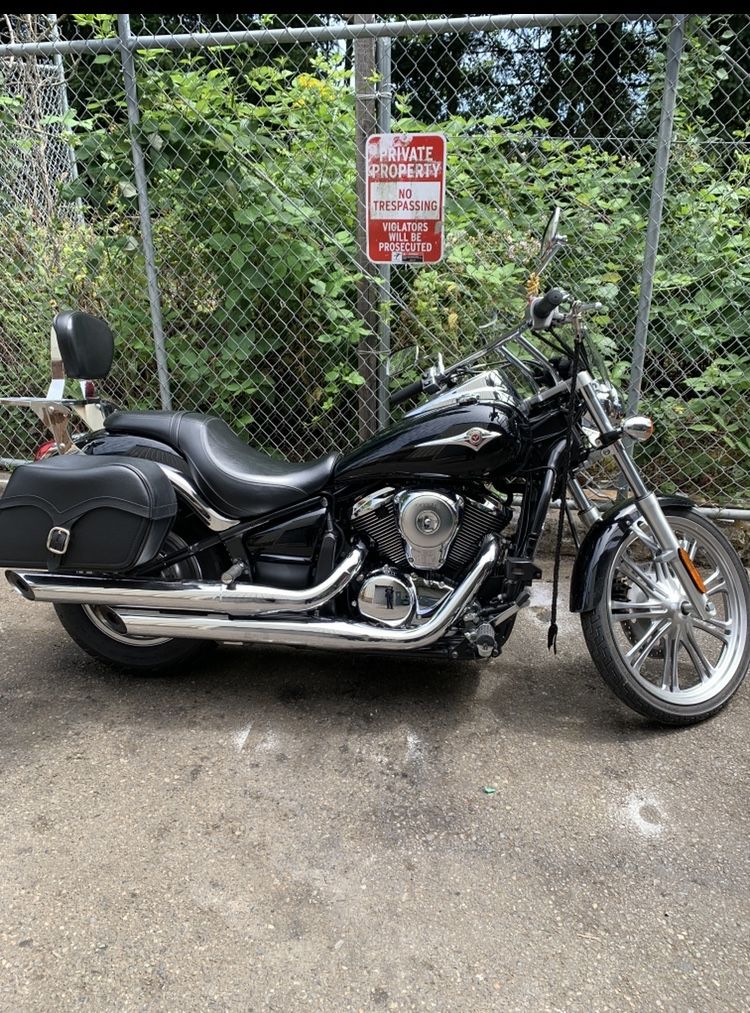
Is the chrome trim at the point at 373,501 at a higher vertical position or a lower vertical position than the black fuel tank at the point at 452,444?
lower

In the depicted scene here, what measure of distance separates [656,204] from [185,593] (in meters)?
2.57

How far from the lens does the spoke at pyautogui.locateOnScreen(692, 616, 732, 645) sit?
2.55 m

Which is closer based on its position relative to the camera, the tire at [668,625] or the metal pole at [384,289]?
the tire at [668,625]

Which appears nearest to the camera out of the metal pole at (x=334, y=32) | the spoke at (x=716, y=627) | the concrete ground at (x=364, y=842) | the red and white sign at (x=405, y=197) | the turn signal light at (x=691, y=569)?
the concrete ground at (x=364, y=842)

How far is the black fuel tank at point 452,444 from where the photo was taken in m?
2.31

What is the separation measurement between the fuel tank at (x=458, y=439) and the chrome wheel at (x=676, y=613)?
54 centimetres

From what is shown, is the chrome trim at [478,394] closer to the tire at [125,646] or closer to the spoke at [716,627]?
the spoke at [716,627]

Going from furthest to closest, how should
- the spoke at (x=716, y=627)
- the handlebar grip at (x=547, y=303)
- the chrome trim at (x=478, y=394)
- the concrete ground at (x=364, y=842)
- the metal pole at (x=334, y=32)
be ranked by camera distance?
the metal pole at (x=334, y=32) < the spoke at (x=716, y=627) < the chrome trim at (x=478, y=394) < the handlebar grip at (x=547, y=303) < the concrete ground at (x=364, y=842)

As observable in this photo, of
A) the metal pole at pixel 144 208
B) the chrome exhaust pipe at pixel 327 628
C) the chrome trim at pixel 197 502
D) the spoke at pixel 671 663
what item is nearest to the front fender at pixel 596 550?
the chrome exhaust pipe at pixel 327 628

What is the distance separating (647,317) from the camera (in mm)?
3283

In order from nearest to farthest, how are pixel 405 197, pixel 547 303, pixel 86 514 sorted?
pixel 547 303 → pixel 86 514 → pixel 405 197

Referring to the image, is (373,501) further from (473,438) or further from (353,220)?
(353,220)

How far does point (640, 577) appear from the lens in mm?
2525

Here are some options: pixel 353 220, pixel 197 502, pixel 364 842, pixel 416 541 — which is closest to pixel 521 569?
pixel 416 541
